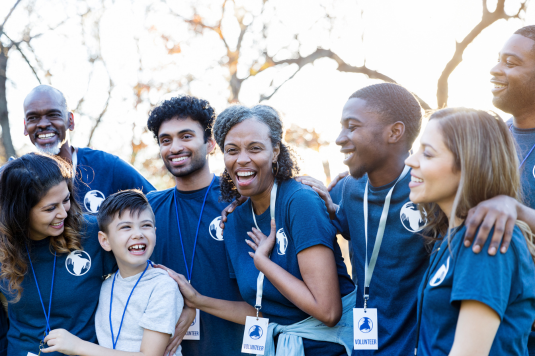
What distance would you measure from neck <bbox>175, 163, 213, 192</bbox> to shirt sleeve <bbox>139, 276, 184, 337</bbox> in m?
0.90

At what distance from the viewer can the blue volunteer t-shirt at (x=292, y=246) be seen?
2.81 meters

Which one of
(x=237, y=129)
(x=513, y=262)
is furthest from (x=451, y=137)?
(x=237, y=129)

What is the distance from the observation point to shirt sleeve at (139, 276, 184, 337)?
9.50 ft

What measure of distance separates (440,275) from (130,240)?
189 cm

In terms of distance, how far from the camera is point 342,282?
3.02 meters

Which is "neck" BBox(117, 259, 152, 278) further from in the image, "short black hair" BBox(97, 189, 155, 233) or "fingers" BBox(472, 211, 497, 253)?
"fingers" BBox(472, 211, 497, 253)

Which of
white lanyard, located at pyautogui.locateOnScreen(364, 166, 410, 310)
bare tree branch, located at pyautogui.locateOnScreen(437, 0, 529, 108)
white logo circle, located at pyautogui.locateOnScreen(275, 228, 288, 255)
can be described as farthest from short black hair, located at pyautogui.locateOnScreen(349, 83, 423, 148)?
bare tree branch, located at pyautogui.locateOnScreen(437, 0, 529, 108)

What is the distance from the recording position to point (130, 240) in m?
3.03

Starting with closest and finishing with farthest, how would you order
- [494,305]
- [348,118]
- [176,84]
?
[494,305], [348,118], [176,84]

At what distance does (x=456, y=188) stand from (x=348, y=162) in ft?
2.80

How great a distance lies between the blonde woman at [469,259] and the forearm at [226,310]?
54.5 inches

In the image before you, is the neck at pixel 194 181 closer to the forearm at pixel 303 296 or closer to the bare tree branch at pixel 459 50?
the forearm at pixel 303 296

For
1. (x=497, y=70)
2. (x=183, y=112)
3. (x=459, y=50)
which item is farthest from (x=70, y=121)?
(x=459, y=50)

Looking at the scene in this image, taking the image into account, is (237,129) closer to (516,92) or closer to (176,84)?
(516,92)
